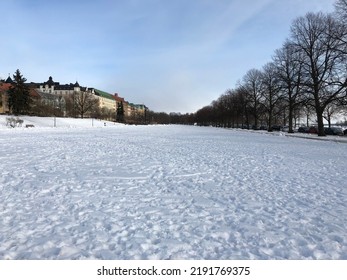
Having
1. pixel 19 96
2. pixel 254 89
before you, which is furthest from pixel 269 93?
pixel 19 96

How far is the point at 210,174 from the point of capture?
33.4 feet

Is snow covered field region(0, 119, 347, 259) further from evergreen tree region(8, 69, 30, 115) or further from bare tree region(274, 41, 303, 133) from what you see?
evergreen tree region(8, 69, 30, 115)

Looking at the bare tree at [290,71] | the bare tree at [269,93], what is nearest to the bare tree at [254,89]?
the bare tree at [269,93]

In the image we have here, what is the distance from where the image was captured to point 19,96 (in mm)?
71188

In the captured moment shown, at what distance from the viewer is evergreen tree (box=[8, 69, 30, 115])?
7119 centimetres

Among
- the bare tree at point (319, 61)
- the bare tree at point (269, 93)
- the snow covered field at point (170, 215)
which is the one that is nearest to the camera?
the snow covered field at point (170, 215)

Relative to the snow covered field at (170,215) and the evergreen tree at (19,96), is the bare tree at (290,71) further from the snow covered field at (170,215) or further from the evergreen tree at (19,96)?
the evergreen tree at (19,96)

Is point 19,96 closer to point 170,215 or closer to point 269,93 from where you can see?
point 269,93

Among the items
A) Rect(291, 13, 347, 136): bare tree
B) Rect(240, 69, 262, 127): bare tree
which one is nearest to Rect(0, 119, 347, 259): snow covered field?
Rect(291, 13, 347, 136): bare tree

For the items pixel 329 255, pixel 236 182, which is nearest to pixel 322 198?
pixel 236 182

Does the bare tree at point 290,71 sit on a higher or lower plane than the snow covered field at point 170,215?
higher

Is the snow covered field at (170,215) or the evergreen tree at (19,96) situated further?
the evergreen tree at (19,96)

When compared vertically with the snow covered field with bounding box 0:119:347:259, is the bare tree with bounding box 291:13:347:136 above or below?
above

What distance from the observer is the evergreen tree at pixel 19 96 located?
71188 mm
